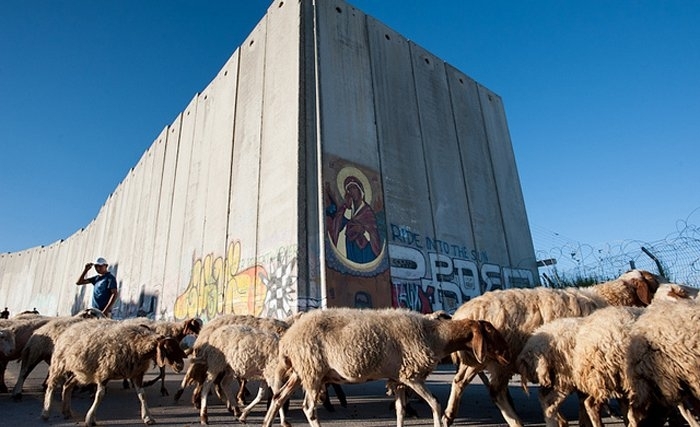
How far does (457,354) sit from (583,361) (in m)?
1.80

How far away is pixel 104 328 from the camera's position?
6.27m

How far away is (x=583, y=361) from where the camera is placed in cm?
472

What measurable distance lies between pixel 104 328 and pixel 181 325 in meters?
2.29

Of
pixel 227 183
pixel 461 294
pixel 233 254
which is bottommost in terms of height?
pixel 461 294

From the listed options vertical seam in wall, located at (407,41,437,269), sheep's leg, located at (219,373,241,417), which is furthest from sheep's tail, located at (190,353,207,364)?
vertical seam in wall, located at (407,41,437,269)

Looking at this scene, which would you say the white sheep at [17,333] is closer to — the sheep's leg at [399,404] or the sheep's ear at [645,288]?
the sheep's leg at [399,404]

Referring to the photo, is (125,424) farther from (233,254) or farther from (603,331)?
(233,254)

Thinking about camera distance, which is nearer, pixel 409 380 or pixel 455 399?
pixel 409 380

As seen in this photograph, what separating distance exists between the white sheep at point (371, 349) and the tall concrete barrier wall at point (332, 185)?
8546mm

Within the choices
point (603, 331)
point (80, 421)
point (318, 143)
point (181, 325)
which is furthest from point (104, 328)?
point (318, 143)

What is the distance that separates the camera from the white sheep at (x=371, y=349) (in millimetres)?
4945

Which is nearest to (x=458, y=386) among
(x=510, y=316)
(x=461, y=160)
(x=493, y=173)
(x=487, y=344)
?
(x=487, y=344)

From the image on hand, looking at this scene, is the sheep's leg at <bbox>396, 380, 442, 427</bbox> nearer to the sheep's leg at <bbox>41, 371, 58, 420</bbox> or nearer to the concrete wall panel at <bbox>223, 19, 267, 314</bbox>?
the sheep's leg at <bbox>41, 371, 58, 420</bbox>

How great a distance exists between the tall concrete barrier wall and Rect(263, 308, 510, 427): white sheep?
28.0 feet
